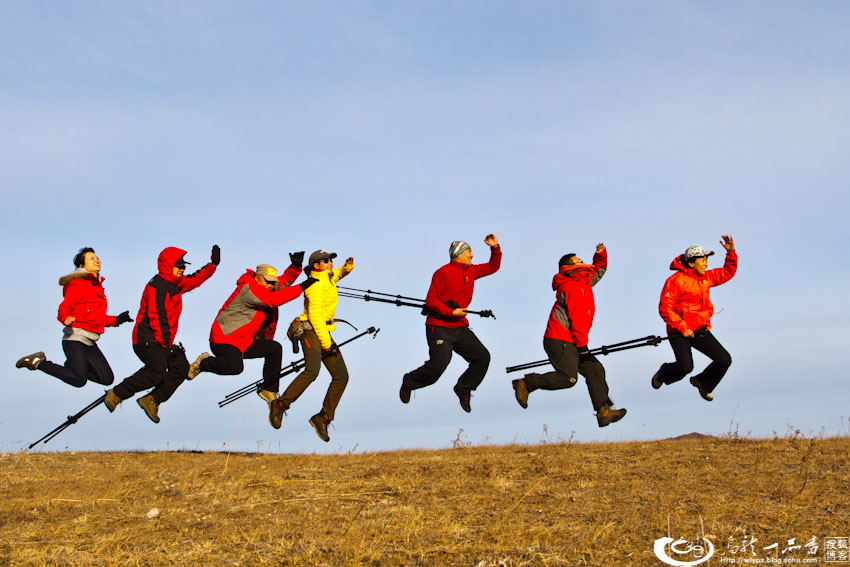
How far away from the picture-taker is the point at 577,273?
12.3 m

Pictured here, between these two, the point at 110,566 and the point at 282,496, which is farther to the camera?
the point at 282,496

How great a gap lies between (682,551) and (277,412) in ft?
22.3

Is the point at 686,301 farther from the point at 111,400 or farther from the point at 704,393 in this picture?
the point at 111,400

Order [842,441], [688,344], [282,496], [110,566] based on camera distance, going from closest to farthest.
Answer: [110,566]
[282,496]
[842,441]
[688,344]

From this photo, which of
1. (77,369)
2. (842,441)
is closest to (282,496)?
(77,369)

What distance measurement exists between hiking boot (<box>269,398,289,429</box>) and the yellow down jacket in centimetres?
100

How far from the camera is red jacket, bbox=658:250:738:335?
39.8ft

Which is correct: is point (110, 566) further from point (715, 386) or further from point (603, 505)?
point (715, 386)

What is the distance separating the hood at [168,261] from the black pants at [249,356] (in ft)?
3.84

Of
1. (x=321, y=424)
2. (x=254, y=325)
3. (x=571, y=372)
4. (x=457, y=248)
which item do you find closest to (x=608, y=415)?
(x=571, y=372)

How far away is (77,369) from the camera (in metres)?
11.7

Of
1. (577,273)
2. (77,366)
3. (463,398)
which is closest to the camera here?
(77,366)

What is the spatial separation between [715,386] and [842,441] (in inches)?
71.0

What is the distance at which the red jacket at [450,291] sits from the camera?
1247 cm
